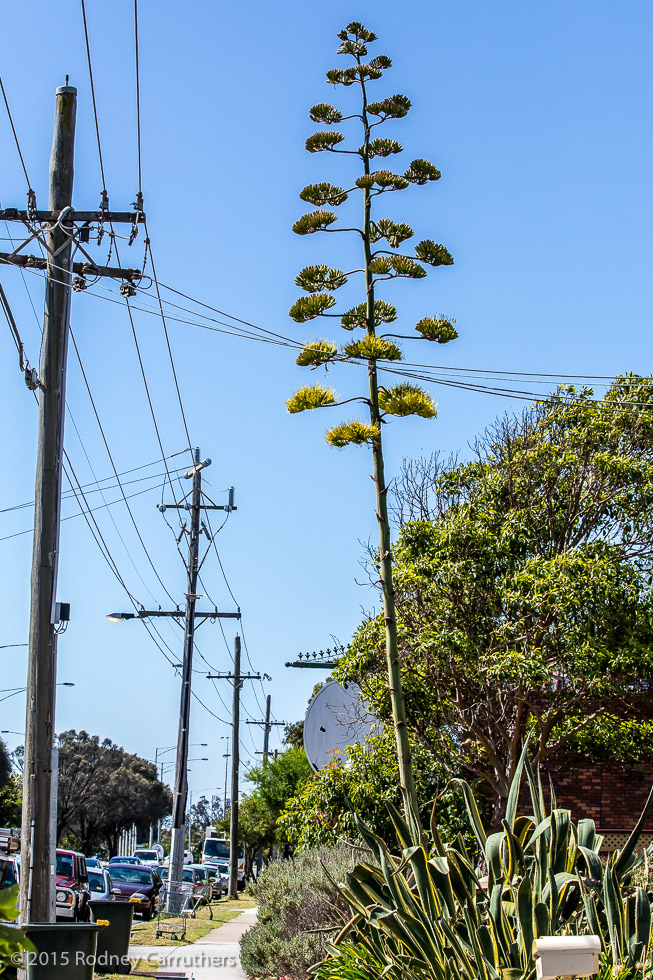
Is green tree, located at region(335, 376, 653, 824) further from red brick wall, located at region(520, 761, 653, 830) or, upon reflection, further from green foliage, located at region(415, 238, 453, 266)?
green foliage, located at region(415, 238, 453, 266)

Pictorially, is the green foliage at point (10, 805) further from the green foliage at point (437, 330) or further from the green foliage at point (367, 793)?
the green foliage at point (437, 330)

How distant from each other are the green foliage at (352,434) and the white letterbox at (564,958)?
4.67 meters

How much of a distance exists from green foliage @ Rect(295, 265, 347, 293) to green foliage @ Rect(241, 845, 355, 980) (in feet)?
19.0

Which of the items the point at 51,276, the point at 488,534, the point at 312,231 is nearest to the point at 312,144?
the point at 312,231

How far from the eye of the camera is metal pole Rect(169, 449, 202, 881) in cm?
2538

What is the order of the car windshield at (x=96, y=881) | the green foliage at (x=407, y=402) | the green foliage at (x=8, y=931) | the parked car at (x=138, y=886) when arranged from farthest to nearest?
the parked car at (x=138, y=886), the car windshield at (x=96, y=881), the green foliage at (x=407, y=402), the green foliage at (x=8, y=931)

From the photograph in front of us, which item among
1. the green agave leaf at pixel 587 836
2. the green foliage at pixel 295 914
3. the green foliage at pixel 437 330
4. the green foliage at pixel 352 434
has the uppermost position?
the green foliage at pixel 437 330

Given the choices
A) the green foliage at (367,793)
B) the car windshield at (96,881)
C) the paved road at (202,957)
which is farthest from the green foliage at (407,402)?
the car windshield at (96,881)

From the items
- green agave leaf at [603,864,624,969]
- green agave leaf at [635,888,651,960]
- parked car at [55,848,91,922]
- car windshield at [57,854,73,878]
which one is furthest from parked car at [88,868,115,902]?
green agave leaf at [635,888,651,960]

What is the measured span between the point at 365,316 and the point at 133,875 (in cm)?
2519

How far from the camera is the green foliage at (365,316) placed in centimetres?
940

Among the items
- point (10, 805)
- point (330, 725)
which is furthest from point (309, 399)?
point (10, 805)

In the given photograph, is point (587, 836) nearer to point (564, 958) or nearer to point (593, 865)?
point (593, 865)

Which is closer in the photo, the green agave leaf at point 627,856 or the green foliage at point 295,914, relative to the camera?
the green agave leaf at point 627,856
